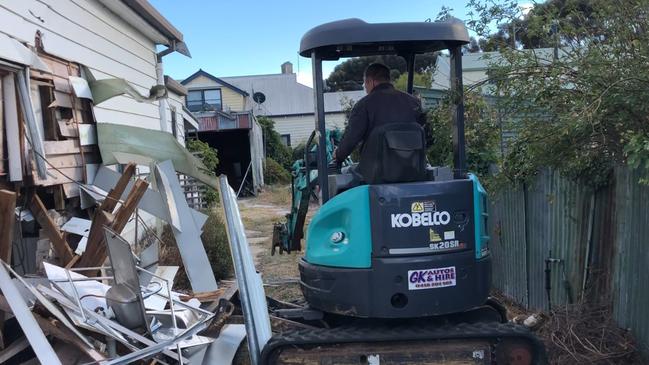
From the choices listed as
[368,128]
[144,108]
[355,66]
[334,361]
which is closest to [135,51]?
[144,108]

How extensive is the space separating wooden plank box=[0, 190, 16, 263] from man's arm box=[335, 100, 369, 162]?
240cm

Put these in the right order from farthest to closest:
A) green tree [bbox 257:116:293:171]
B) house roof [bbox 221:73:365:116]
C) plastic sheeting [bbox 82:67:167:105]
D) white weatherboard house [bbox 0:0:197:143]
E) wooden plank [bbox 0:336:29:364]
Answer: house roof [bbox 221:73:365:116] < green tree [bbox 257:116:293:171] < plastic sheeting [bbox 82:67:167:105] < white weatherboard house [bbox 0:0:197:143] < wooden plank [bbox 0:336:29:364]

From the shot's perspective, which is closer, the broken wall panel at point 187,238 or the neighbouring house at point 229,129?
the broken wall panel at point 187,238

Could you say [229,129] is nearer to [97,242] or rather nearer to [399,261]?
[97,242]

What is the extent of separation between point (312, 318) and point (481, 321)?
1.23 metres

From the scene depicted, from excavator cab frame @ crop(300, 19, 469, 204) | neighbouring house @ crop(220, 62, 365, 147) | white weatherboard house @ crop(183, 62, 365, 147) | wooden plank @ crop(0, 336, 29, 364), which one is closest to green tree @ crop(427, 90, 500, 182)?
excavator cab frame @ crop(300, 19, 469, 204)

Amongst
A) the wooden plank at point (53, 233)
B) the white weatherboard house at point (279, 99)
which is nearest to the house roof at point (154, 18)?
the wooden plank at point (53, 233)

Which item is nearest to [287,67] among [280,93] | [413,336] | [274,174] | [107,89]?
[280,93]

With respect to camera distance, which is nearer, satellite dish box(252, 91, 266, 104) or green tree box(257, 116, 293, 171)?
green tree box(257, 116, 293, 171)

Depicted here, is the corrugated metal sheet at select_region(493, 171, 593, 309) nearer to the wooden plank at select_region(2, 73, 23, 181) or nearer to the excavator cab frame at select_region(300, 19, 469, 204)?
the excavator cab frame at select_region(300, 19, 469, 204)

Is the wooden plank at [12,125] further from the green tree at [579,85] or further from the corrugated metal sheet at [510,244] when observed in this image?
the corrugated metal sheet at [510,244]

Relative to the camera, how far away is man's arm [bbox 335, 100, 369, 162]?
380cm

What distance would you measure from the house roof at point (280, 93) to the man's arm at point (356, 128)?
105ft

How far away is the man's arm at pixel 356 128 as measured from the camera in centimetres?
380
